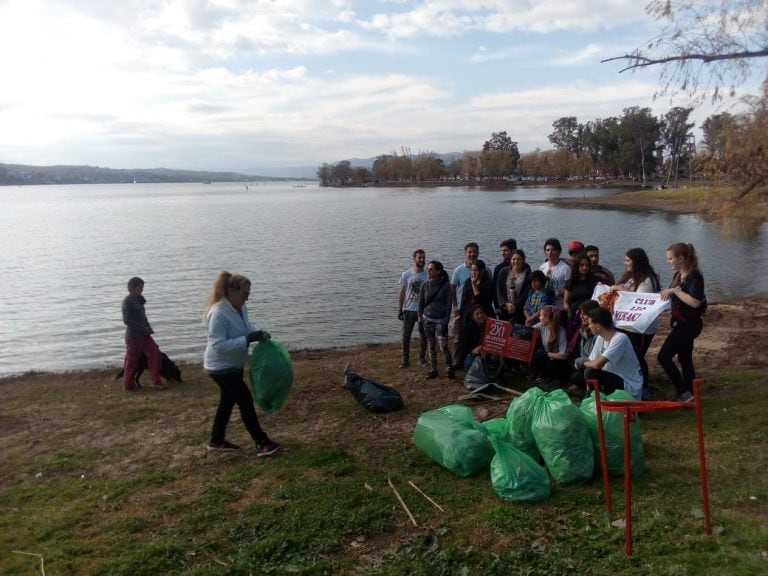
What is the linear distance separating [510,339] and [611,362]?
178 centimetres

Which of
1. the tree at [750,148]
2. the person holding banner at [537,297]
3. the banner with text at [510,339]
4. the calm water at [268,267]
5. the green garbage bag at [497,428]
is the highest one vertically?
the tree at [750,148]

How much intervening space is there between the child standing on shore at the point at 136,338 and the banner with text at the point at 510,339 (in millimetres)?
5406

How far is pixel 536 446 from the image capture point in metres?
5.36

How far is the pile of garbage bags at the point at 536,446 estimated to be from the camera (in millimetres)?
4828

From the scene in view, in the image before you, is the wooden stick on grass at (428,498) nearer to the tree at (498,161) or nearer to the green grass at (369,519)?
the green grass at (369,519)

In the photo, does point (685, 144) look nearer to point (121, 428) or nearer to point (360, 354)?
point (360, 354)

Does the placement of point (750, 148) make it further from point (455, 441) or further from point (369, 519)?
point (369, 519)

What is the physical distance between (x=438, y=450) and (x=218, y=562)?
7.39ft

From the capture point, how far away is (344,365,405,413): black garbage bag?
732cm

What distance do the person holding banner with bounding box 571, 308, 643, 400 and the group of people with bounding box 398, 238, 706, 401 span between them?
1cm

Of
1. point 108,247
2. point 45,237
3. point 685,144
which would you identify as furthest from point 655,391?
point 685,144

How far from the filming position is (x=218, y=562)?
4.13 meters

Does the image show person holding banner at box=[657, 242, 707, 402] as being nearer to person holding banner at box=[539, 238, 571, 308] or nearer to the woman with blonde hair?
person holding banner at box=[539, 238, 571, 308]

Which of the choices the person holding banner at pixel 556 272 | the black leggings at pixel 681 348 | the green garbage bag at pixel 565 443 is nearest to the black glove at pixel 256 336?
the green garbage bag at pixel 565 443
